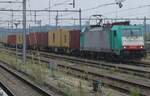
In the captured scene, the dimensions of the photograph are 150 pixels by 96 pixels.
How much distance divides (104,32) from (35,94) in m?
18.8

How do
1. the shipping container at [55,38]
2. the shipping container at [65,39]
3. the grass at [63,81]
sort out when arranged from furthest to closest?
1. the shipping container at [55,38]
2. the shipping container at [65,39]
3. the grass at [63,81]

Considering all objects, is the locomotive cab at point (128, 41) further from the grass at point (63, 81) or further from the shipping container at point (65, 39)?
the shipping container at point (65, 39)

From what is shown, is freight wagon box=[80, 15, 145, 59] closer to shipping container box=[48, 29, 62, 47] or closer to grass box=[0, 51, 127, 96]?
grass box=[0, 51, 127, 96]

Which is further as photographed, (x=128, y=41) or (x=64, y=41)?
(x=64, y=41)

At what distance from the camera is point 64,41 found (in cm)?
4844

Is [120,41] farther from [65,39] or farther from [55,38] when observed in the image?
[55,38]

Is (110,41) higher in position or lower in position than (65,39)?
higher

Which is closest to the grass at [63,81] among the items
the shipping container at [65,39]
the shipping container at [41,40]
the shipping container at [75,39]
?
the shipping container at [75,39]

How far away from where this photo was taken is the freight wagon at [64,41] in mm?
44031

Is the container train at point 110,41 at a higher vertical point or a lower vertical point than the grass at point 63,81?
higher

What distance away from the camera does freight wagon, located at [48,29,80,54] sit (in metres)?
44.0

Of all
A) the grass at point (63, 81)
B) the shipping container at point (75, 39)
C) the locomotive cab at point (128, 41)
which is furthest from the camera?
the shipping container at point (75, 39)

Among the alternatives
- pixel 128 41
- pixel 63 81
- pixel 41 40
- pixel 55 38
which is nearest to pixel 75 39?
pixel 55 38

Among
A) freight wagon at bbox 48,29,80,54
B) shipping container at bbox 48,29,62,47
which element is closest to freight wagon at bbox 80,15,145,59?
freight wagon at bbox 48,29,80,54
